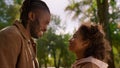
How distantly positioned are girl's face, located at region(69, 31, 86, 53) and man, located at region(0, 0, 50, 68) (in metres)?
0.97

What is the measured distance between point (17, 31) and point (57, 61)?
45373 mm

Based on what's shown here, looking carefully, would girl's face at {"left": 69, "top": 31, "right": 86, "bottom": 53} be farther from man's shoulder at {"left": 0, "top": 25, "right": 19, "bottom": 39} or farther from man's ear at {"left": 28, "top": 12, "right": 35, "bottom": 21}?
man's shoulder at {"left": 0, "top": 25, "right": 19, "bottom": 39}

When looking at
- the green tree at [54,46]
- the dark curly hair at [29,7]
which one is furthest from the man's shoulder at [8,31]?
the green tree at [54,46]

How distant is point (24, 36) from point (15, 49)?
9.4 inches

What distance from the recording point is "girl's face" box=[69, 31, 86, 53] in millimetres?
4262

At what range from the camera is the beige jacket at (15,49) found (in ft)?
9.78

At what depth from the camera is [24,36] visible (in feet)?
10.6

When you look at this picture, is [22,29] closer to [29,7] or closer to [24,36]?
[24,36]

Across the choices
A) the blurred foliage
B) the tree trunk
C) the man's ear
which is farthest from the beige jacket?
the blurred foliage

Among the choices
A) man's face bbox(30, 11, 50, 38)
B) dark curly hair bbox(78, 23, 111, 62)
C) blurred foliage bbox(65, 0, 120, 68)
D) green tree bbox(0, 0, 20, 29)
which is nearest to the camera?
man's face bbox(30, 11, 50, 38)

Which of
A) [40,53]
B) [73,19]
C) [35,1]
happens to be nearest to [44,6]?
[35,1]

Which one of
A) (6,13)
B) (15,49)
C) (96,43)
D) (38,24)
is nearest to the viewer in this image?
(15,49)

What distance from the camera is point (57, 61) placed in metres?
48.4

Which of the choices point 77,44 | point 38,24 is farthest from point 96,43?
point 38,24
